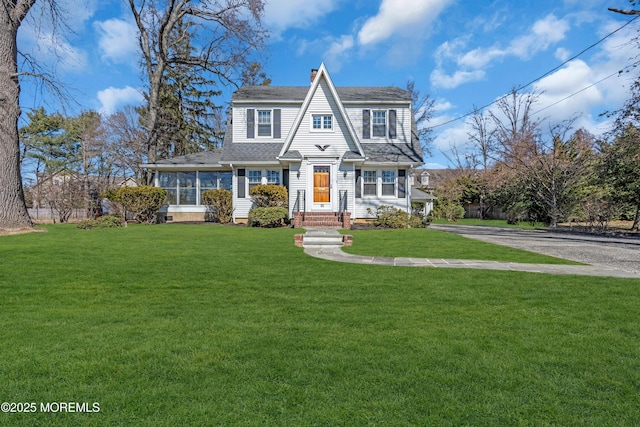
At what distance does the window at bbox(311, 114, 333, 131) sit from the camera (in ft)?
59.6

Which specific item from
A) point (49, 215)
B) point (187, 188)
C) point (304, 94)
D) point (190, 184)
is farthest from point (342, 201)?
point (49, 215)

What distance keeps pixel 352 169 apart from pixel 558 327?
14294 mm

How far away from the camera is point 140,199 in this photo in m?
17.5

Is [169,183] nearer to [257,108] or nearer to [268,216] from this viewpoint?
[257,108]

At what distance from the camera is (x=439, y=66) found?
2020 cm

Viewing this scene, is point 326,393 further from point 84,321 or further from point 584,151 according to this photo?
point 584,151

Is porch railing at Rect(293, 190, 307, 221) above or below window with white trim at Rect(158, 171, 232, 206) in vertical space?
below

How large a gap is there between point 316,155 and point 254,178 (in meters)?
3.63

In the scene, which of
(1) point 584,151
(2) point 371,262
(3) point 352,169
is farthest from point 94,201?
(1) point 584,151

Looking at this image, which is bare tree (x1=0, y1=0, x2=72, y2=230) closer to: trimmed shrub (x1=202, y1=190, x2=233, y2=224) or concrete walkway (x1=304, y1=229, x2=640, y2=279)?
trimmed shrub (x1=202, y1=190, x2=233, y2=224)

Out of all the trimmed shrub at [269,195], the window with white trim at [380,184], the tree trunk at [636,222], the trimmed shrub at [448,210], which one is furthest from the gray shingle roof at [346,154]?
the trimmed shrub at [448,210]

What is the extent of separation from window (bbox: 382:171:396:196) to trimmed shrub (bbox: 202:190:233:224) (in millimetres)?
7940

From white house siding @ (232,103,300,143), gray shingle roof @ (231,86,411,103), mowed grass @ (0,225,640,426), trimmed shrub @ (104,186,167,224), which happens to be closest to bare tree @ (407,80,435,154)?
gray shingle roof @ (231,86,411,103)

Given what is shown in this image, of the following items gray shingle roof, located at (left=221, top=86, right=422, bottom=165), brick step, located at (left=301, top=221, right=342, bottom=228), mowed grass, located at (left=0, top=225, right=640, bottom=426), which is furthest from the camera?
gray shingle roof, located at (left=221, top=86, right=422, bottom=165)
